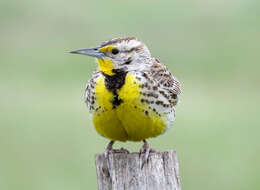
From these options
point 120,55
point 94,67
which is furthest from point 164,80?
point 94,67

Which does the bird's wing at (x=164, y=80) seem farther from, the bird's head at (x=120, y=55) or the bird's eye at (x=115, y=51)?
the bird's eye at (x=115, y=51)

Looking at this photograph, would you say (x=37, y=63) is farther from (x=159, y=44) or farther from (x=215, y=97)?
(x=215, y=97)

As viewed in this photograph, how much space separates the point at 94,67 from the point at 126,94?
18.0 ft

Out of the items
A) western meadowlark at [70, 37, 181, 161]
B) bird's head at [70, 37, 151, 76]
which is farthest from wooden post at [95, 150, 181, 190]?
bird's head at [70, 37, 151, 76]

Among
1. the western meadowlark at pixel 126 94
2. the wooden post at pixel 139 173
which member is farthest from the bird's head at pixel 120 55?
the wooden post at pixel 139 173

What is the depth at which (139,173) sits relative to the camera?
14.6 ft

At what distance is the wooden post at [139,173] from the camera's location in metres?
4.42

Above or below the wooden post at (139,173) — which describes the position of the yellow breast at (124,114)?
above

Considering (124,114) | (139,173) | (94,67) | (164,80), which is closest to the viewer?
(139,173)

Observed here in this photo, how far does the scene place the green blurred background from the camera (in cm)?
804

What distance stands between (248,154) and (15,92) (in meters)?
2.64

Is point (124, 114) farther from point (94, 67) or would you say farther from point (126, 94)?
point (94, 67)

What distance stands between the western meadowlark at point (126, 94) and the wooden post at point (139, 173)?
1.58ft

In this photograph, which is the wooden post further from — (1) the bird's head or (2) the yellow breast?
(1) the bird's head
